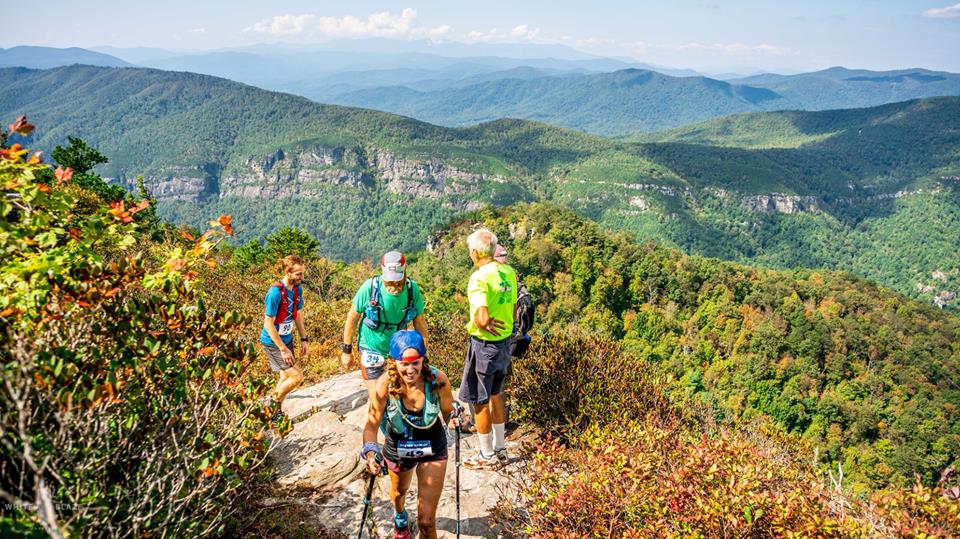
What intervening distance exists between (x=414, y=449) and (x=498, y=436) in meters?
1.83

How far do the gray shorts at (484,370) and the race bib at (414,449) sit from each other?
1.29 meters

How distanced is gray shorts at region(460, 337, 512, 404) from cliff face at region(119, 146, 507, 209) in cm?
16937

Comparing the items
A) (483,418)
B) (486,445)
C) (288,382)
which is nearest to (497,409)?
(483,418)

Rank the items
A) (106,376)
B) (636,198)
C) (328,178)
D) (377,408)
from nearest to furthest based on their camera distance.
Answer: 1. (106,376)
2. (377,408)
3. (636,198)
4. (328,178)

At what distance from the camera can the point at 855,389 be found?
151 ft

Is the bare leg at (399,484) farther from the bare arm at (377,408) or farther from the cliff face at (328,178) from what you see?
the cliff face at (328,178)

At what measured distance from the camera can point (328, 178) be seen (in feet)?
613

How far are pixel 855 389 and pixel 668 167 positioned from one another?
15047 centimetres

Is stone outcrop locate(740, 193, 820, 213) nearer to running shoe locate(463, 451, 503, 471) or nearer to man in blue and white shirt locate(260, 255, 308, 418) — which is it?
running shoe locate(463, 451, 503, 471)

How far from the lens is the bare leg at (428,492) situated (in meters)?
4.10

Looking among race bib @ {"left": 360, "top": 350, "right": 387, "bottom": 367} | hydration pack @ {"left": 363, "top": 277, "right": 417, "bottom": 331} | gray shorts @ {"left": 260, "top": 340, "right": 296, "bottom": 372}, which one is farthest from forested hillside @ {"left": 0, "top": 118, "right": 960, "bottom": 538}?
hydration pack @ {"left": 363, "top": 277, "right": 417, "bottom": 331}

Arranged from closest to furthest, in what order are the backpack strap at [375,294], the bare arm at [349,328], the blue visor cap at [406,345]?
the blue visor cap at [406,345]
the backpack strap at [375,294]
the bare arm at [349,328]

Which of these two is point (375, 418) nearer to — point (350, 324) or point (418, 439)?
point (418, 439)

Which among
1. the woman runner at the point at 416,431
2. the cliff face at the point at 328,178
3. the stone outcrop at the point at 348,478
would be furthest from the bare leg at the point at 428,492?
the cliff face at the point at 328,178
